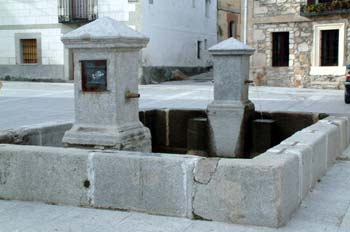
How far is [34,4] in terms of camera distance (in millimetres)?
25438

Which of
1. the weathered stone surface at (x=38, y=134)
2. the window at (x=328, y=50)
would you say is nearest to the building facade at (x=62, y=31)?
the window at (x=328, y=50)

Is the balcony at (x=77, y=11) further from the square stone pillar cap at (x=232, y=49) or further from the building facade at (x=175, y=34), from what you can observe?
the square stone pillar cap at (x=232, y=49)

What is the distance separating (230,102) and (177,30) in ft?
64.4

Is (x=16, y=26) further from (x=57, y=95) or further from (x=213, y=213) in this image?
(x=213, y=213)

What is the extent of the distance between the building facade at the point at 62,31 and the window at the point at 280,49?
18.1 ft

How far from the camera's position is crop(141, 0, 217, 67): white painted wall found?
23766mm

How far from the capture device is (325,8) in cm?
1994

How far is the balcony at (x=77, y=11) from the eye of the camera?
944 inches

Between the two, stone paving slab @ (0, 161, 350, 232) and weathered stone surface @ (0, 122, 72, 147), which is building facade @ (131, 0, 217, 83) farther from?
stone paving slab @ (0, 161, 350, 232)

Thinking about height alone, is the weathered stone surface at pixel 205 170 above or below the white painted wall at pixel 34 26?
below

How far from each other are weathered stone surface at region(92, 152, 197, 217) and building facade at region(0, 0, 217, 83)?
19206 millimetres

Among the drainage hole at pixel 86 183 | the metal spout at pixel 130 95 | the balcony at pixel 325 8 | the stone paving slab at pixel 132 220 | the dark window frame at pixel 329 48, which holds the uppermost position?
the balcony at pixel 325 8

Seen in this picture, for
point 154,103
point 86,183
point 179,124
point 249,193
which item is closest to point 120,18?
point 154,103

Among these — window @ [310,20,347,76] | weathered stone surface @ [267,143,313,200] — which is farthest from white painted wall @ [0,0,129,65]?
weathered stone surface @ [267,143,313,200]
